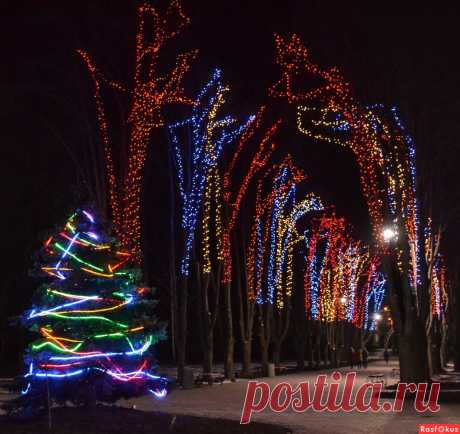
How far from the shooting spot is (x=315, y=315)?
44.6m

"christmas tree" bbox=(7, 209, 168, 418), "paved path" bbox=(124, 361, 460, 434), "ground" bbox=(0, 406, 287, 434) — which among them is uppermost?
"christmas tree" bbox=(7, 209, 168, 418)

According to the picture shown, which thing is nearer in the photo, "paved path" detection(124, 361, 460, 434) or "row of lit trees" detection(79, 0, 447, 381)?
"paved path" detection(124, 361, 460, 434)

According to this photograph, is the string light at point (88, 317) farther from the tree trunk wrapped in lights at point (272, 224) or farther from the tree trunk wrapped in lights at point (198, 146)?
the tree trunk wrapped in lights at point (272, 224)

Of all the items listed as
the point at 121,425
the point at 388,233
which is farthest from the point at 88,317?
the point at 388,233

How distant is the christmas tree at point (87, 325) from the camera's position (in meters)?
12.1

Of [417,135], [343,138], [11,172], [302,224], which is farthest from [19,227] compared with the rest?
[417,135]

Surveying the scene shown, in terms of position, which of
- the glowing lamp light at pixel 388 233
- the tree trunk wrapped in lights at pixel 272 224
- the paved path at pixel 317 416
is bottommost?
the paved path at pixel 317 416

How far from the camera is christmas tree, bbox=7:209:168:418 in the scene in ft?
39.7

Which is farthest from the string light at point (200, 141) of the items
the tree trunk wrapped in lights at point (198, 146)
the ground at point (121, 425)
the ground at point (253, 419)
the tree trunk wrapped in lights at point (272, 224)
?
the ground at point (121, 425)

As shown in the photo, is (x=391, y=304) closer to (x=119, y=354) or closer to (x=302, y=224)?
(x=119, y=354)

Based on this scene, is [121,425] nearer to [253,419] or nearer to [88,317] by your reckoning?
[88,317]

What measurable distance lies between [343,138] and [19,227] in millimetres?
18931

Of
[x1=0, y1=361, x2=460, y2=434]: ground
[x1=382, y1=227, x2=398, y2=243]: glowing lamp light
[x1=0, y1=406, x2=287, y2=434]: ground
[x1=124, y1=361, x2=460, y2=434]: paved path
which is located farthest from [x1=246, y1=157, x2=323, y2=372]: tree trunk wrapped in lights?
[x1=0, y1=406, x2=287, y2=434]: ground

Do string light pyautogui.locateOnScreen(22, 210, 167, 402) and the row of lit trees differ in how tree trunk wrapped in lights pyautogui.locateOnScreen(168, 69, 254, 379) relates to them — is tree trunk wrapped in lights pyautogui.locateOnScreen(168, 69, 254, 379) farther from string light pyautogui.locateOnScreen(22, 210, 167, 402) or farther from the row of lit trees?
string light pyautogui.locateOnScreen(22, 210, 167, 402)
